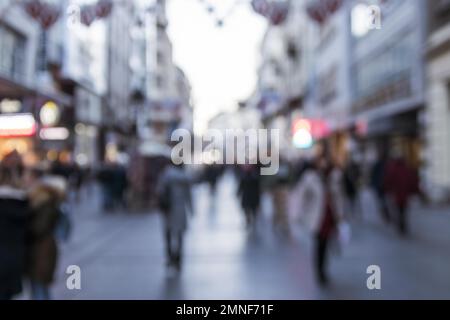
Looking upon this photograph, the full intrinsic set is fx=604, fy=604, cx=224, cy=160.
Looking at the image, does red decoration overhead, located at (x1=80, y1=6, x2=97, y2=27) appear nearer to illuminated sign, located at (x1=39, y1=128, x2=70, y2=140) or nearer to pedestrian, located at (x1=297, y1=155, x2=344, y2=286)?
pedestrian, located at (x1=297, y1=155, x2=344, y2=286)

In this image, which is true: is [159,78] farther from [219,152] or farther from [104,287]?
[104,287]

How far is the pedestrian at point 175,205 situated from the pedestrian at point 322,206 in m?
1.79

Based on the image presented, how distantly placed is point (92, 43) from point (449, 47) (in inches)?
748

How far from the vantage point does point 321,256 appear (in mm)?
8117

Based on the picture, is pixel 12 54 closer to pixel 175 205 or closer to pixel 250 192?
pixel 250 192

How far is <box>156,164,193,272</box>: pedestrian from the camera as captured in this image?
8883 mm

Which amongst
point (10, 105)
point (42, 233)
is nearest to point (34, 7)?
point (42, 233)

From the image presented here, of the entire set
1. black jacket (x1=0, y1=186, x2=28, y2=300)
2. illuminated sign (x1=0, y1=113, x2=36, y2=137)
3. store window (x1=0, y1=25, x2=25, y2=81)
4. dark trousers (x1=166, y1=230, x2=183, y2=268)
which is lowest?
dark trousers (x1=166, y1=230, x2=183, y2=268)

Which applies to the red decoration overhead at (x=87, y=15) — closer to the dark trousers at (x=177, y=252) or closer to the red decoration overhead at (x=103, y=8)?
the red decoration overhead at (x=103, y=8)

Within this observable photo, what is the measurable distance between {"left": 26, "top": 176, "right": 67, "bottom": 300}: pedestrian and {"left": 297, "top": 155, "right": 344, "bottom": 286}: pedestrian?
3.73 m

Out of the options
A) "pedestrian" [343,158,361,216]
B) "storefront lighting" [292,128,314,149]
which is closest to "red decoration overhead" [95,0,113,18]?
"pedestrian" [343,158,361,216]

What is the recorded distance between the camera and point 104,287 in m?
7.69

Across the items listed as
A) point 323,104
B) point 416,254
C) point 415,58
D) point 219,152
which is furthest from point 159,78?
point 416,254

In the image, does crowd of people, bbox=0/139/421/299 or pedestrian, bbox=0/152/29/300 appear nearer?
pedestrian, bbox=0/152/29/300
